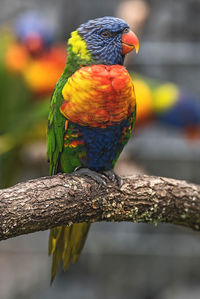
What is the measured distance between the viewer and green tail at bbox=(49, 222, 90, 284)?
164cm

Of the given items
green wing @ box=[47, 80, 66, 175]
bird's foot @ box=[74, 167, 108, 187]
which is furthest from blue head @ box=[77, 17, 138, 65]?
bird's foot @ box=[74, 167, 108, 187]

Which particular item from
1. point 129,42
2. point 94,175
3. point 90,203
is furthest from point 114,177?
point 129,42

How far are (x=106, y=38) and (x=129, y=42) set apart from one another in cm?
9

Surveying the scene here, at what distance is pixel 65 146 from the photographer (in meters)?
1.66

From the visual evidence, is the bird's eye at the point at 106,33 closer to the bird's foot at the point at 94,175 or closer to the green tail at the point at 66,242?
the bird's foot at the point at 94,175

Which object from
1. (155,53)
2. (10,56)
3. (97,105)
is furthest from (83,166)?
(155,53)

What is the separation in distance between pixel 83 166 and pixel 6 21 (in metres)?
2.66

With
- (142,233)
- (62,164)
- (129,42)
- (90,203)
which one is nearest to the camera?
(90,203)

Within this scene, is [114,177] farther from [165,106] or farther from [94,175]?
[165,106]

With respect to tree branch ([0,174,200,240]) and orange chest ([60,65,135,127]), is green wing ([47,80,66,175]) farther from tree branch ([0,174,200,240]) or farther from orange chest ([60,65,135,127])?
tree branch ([0,174,200,240])

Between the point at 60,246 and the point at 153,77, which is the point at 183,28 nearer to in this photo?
the point at 153,77

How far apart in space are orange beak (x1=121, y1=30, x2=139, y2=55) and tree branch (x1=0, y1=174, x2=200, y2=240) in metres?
0.48

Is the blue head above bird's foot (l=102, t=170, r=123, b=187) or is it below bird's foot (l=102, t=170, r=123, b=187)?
above

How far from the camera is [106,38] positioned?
161 cm
